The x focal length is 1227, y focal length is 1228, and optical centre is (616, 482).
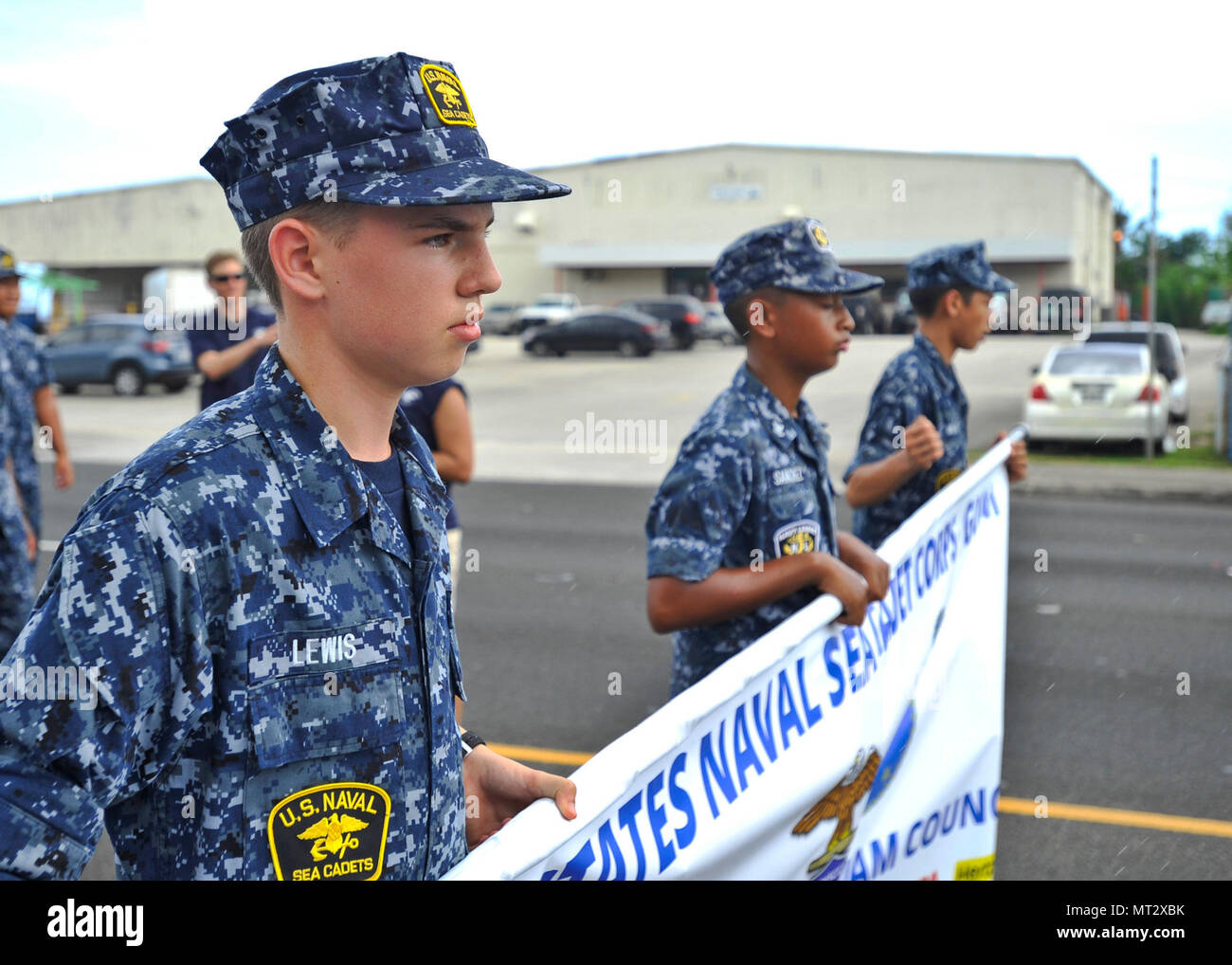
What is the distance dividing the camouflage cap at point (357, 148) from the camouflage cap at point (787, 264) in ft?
5.41

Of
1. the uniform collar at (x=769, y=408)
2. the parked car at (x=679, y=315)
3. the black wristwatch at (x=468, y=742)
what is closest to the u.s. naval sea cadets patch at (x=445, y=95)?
the black wristwatch at (x=468, y=742)

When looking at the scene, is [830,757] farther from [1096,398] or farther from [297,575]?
[1096,398]

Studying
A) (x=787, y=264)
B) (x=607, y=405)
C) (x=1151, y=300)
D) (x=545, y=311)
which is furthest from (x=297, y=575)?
(x=545, y=311)

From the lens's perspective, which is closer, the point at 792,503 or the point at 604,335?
the point at 792,503

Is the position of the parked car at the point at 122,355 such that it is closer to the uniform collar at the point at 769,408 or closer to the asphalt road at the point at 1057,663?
the asphalt road at the point at 1057,663

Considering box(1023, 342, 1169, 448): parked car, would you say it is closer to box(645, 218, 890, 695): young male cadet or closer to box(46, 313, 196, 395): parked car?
box(645, 218, 890, 695): young male cadet

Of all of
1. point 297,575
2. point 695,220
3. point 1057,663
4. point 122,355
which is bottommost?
point 1057,663

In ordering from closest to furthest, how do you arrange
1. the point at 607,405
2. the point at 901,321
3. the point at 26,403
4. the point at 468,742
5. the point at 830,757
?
1. the point at 468,742
2. the point at 830,757
3. the point at 26,403
4. the point at 607,405
5. the point at 901,321

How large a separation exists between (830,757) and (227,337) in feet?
14.9

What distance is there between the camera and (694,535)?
2832 millimetres

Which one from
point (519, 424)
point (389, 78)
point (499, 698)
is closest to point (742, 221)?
point (519, 424)

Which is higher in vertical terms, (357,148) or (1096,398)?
(357,148)

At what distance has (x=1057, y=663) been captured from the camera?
6852 millimetres
